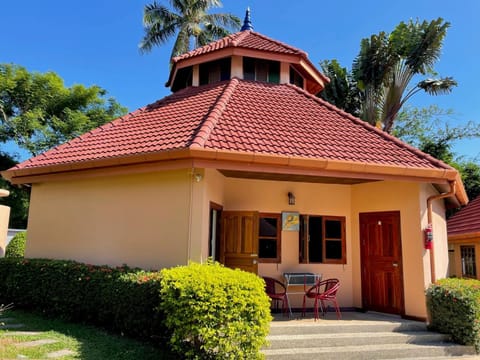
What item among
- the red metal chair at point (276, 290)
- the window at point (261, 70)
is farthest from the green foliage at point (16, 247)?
the red metal chair at point (276, 290)

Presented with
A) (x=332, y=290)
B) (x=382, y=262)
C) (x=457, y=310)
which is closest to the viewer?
(x=457, y=310)

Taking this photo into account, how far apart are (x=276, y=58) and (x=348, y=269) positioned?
255 inches

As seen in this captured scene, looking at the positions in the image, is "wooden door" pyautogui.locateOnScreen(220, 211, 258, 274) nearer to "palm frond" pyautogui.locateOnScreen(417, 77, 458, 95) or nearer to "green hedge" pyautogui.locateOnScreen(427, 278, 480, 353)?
"green hedge" pyautogui.locateOnScreen(427, 278, 480, 353)

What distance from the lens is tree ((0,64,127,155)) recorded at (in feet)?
78.6

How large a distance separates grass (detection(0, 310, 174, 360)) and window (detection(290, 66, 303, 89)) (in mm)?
9145

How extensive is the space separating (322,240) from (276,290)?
1.75m

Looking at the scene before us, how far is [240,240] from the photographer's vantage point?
27.7 ft

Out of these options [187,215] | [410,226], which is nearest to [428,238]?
[410,226]

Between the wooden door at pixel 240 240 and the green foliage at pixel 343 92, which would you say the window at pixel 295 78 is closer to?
the wooden door at pixel 240 240

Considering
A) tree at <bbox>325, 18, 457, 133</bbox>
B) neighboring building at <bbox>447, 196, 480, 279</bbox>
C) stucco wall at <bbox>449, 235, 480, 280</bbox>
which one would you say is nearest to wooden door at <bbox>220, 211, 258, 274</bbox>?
neighboring building at <bbox>447, 196, 480, 279</bbox>

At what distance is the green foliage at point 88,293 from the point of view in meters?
5.98

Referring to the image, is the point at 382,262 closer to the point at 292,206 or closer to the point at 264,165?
the point at 292,206

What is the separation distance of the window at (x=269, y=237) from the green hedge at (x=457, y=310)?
Answer: 3.44 meters

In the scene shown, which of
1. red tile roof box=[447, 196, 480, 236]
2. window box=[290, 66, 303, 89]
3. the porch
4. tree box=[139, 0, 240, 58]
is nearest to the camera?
the porch
